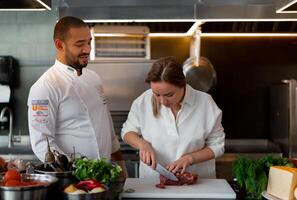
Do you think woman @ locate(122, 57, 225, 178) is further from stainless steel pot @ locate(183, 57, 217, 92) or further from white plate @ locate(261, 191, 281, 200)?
stainless steel pot @ locate(183, 57, 217, 92)

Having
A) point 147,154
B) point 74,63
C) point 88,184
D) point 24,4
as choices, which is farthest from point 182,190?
point 24,4

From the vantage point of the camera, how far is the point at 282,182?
1.92 metres

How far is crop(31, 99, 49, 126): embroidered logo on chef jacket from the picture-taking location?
89.4 inches

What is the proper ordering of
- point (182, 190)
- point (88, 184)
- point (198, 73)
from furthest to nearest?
point (198, 73) → point (182, 190) → point (88, 184)

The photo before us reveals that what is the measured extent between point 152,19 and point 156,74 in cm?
116

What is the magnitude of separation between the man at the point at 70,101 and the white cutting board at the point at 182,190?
38 cm

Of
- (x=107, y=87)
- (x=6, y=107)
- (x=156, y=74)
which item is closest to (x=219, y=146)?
(x=156, y=74)

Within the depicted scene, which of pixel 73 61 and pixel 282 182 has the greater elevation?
pixel 73 61

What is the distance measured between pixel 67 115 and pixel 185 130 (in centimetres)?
64

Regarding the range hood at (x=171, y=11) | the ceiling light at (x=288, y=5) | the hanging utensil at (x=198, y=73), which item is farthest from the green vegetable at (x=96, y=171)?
the hanging utensil at (x=198, y=73)

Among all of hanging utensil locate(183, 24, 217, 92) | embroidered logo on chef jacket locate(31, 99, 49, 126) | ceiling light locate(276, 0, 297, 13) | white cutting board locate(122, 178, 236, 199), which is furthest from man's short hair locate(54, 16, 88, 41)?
hanging utensil locate(183, 24, 217, 92)

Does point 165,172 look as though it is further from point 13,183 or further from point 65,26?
point 65,26

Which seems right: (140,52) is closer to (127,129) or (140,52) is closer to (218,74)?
(218,74)

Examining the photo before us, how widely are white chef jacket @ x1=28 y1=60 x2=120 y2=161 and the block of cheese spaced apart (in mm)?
988
